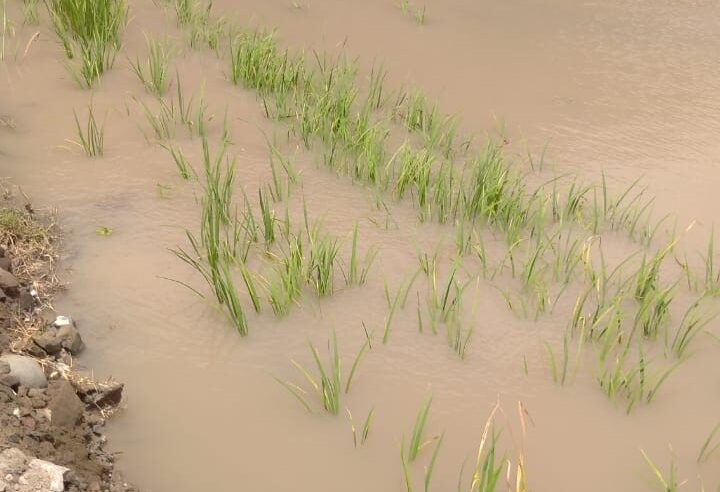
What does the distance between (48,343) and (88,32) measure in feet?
7.83

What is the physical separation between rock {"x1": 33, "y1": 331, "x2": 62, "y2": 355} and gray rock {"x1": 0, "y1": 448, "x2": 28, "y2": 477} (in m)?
0.53

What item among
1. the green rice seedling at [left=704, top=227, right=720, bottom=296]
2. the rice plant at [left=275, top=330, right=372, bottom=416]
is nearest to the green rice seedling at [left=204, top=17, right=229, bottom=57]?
the rice plant at [left=275, top=330, right=372, bottom=416]

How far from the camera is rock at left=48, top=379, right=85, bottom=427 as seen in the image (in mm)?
2064

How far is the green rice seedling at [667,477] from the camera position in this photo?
6.62ft

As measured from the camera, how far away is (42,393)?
6.95 feet

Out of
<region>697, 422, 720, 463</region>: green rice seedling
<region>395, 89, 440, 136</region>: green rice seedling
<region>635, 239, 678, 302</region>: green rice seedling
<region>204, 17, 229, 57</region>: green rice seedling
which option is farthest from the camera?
<region>204, 17, 229, 57</region>: green rice seedling

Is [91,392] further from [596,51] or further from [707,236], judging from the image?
[596,51]

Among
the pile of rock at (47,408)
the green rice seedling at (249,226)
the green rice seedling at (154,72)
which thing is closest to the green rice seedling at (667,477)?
the pile of rock at (47,408)

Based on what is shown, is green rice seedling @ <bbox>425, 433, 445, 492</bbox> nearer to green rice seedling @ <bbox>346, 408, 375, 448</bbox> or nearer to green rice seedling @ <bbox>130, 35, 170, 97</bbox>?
green rice seedling @ <bbox>346, 408, 375, 448</bbox>

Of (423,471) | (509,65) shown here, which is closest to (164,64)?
(509,65)

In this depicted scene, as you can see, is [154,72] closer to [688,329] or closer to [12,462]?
[12,462]

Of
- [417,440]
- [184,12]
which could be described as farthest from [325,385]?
[184,12]

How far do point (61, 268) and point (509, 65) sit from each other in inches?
127

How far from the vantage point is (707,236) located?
3355mm
